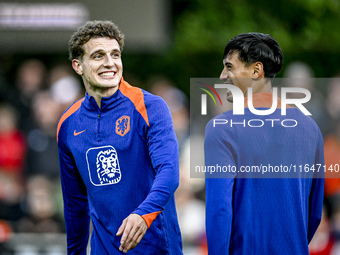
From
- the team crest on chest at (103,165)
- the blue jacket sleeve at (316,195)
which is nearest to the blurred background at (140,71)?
the blue jacket sleeve at (316,195)

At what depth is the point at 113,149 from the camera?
4.70 meters

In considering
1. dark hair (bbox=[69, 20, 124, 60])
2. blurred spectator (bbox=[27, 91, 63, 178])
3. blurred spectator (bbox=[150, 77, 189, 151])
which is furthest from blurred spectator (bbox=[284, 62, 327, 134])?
dark hair (bbox=[69, 20, 124, 60])

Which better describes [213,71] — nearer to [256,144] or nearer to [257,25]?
[257,25]

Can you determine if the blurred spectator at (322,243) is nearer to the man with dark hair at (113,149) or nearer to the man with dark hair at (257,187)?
the man with dark hair at (113,149)

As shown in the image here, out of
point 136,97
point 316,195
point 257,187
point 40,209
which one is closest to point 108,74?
point 136,97

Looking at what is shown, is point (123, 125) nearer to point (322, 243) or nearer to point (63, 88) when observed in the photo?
point (322, 243)

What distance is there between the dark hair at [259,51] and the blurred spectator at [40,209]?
536 cm

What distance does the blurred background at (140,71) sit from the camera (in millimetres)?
8711

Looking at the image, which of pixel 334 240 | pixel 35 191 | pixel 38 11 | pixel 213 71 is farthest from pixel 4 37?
pixel 334 240

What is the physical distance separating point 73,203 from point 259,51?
179 centimetres

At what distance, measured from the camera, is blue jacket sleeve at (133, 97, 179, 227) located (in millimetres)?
4289

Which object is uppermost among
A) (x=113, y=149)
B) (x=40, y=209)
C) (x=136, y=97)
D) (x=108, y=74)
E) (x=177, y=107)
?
(x=108, y=74)

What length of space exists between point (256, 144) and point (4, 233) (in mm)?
5408

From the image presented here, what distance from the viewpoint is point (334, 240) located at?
8133 mm
